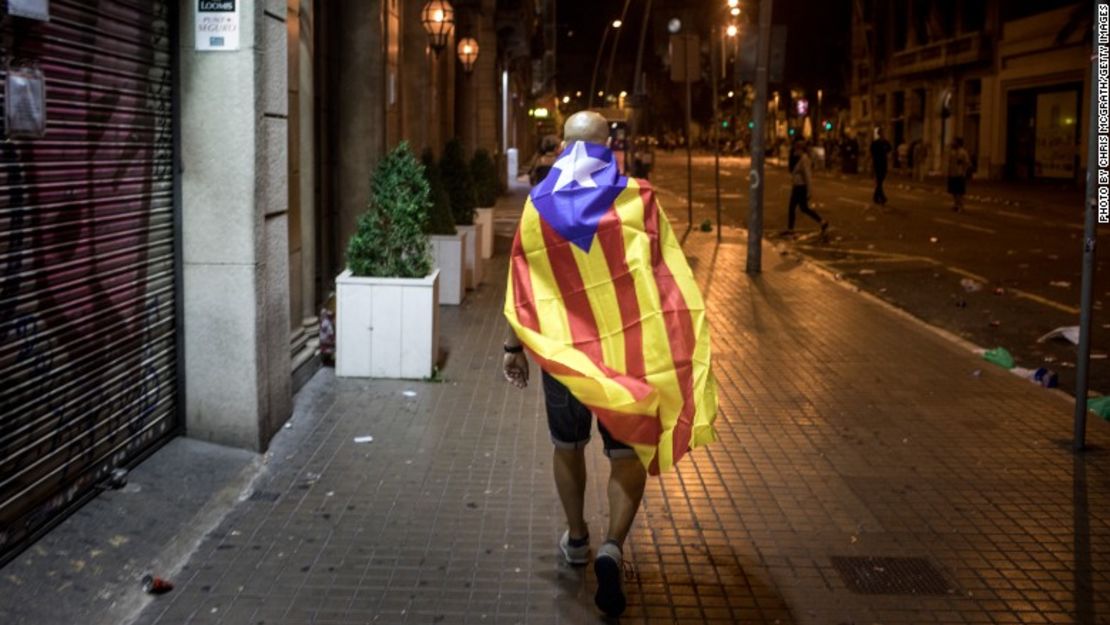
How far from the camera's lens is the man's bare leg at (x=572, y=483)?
5301 millimetres

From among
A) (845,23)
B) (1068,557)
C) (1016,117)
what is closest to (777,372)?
(1068,557)

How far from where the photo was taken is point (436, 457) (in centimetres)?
724

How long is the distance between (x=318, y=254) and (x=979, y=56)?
1840 inches

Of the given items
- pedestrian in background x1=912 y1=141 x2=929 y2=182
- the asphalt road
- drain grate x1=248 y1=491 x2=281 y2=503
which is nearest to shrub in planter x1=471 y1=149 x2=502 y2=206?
the asphalt road

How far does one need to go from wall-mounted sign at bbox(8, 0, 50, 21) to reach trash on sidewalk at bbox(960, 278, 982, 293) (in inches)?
502

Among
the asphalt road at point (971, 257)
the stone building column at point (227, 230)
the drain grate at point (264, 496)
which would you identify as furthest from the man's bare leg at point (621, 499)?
the asphalt road at point (971, 257)

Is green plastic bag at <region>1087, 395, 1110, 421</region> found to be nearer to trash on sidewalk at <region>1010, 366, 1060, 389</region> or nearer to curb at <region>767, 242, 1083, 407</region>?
curb at <region>767, 242, 1083, 407</region>

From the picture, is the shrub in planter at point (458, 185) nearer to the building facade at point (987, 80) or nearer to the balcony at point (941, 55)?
the building facade at point (987, 80)

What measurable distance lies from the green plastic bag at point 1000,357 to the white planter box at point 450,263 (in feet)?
18.5

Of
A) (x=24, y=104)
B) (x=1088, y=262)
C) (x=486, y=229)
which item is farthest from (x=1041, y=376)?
(x=486, y=229)

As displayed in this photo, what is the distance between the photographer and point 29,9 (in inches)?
194

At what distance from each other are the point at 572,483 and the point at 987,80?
51741 millimetres

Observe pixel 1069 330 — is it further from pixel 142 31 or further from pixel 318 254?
pixel 142 31

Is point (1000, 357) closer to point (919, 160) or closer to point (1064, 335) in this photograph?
point (1064, 335)
